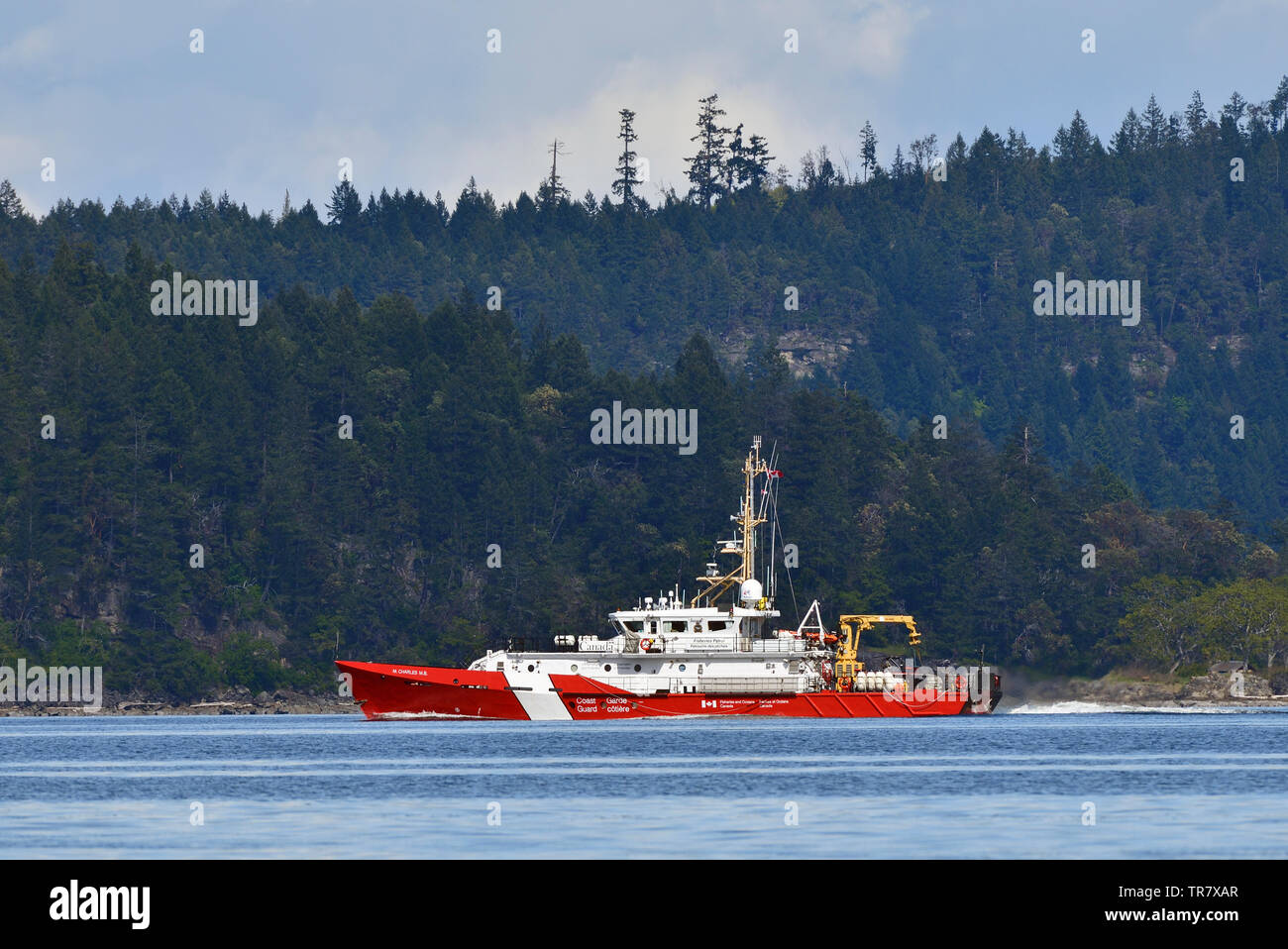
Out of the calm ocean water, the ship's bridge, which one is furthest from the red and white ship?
the calm ocean water

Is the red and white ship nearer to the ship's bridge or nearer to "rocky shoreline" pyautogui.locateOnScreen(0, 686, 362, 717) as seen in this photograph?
the ship's bridge

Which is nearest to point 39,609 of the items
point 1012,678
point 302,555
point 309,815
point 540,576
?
point 302,555

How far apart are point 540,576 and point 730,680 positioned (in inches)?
2812

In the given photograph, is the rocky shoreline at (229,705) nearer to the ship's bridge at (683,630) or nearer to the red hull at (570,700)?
the red hull at (570,700)

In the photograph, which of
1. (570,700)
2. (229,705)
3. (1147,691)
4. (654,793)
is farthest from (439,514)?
(654,793)

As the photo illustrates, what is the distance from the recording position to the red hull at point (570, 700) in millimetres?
89875

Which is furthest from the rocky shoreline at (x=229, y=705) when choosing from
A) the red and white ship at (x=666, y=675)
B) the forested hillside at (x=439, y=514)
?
the red and white ship at (x=666, y=675)

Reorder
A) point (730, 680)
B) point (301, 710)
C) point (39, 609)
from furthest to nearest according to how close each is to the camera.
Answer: point (39, 609), point (301, 710), point (730, 680)

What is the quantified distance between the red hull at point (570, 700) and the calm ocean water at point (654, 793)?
39.9 inches

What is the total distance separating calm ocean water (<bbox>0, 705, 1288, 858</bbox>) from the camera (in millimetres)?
44250

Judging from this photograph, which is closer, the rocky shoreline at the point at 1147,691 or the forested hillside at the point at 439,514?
the rocky shoreline at the point at 1147,691

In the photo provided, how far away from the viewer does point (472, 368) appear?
606ft
